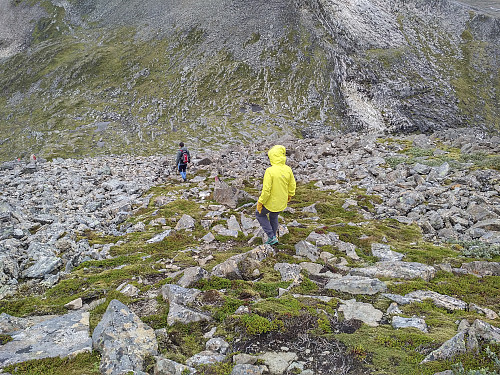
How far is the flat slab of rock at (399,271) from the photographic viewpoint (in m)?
8.55

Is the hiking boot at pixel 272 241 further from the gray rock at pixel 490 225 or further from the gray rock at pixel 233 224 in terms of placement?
the gray rock at pixel 490 225

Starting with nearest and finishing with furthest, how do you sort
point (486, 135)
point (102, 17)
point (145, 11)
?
1. point (486, 135)
2. point (145, 11)
3. point (102, 17)

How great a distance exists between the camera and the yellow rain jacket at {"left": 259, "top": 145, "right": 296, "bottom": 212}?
10609mm

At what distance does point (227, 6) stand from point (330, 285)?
81071 mm

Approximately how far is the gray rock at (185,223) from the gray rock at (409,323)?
9.05m

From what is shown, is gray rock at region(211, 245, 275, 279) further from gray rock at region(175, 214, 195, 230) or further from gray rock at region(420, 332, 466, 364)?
gray rock at region(420, 332, 466, 364)

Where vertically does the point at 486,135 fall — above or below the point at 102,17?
below

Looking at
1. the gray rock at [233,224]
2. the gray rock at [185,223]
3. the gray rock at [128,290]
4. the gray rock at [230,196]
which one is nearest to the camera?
the gray rock at [128,290]

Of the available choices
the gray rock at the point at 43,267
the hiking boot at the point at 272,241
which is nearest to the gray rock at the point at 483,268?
the hiking boot at the point at 272,241

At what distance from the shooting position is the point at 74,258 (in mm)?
10344

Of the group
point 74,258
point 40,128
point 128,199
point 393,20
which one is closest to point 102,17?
point 40,128

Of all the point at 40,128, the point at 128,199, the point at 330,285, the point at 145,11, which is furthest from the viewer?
the point at 145,11

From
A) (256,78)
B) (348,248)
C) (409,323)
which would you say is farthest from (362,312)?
(256,78)

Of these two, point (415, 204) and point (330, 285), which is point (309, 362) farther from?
point (415, 204)
